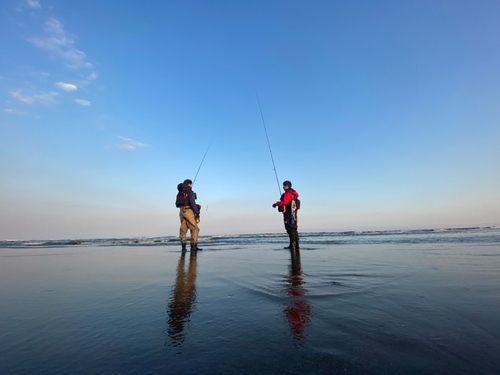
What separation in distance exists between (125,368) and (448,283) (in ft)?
12.3

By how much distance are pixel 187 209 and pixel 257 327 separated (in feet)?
28.5

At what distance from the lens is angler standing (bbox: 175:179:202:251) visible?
10.4m

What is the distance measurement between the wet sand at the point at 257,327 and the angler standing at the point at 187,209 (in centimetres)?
640

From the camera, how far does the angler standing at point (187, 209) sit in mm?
10352

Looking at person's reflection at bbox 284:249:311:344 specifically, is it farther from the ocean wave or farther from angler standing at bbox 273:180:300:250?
the ocean wave

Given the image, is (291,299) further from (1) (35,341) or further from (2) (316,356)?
(1) (35,341)

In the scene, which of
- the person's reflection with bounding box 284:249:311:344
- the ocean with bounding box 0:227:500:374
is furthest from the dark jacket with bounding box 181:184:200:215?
the person's reflection with bounding box 284:249:311:344

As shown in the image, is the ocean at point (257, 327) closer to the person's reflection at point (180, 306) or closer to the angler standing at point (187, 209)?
the person's reflection at point (180, 306)

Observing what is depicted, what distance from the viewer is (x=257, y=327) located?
2.12m

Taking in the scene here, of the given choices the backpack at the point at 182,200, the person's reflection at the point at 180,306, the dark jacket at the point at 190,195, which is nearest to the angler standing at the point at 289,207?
the dark jacket at the point at 190,195

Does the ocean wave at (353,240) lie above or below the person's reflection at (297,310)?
above

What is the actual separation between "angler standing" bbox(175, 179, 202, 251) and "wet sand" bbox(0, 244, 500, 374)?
21.0 feet


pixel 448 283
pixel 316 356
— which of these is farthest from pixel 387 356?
pixel 448 283

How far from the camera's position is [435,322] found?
213 cm
